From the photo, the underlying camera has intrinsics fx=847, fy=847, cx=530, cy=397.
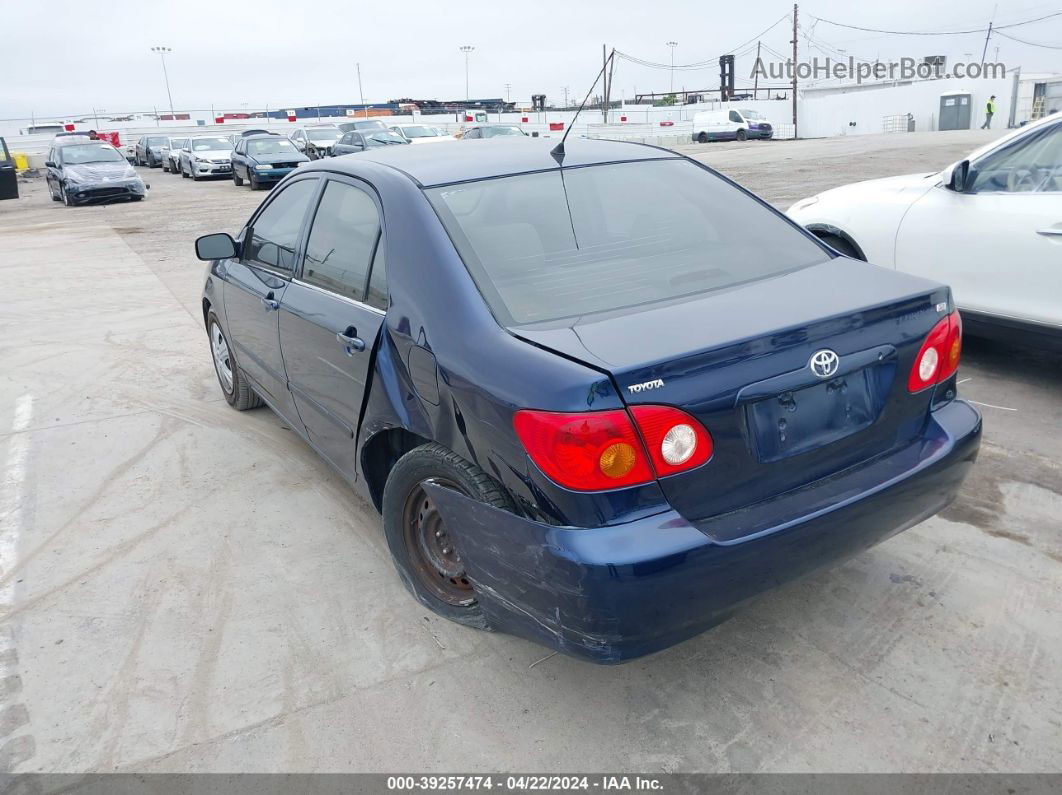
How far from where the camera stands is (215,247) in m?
4.38

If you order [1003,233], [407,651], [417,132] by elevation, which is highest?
[417,132]

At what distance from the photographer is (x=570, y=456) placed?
7.24 feet

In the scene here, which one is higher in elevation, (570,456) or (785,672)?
(570,456)

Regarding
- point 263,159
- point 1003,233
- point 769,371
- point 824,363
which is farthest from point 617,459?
point 263,159

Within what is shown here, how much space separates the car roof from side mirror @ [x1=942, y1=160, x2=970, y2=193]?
2.24 meters

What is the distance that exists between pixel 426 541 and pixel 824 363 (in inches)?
59.0

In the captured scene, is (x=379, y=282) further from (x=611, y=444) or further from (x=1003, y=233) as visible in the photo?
(x=1003, y=233)

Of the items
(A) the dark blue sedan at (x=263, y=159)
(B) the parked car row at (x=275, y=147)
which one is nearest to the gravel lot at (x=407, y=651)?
(B) the parked car row at (x=275, y=147)

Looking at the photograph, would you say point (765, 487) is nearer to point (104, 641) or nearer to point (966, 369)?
point (104, 641)

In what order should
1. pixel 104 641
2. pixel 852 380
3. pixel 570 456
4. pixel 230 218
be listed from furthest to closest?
pixel 230 218 → pixel 104 641 → pixel 852 380 → pixel 570 456

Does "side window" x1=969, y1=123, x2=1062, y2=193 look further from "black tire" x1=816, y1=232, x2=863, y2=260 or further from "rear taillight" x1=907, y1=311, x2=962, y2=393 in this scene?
"rear taillight" x1=907, y1=311, x2=962, y2=393

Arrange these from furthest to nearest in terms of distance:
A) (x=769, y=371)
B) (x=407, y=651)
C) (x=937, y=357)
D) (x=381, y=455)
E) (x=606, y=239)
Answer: (x=381, y=455) → (x=606, y=239) → (x=407, y=651) → (x=937, y=357) → (x=769, y=371)

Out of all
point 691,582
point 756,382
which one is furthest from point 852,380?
point 691,582

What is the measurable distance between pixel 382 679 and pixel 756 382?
1581 mm
